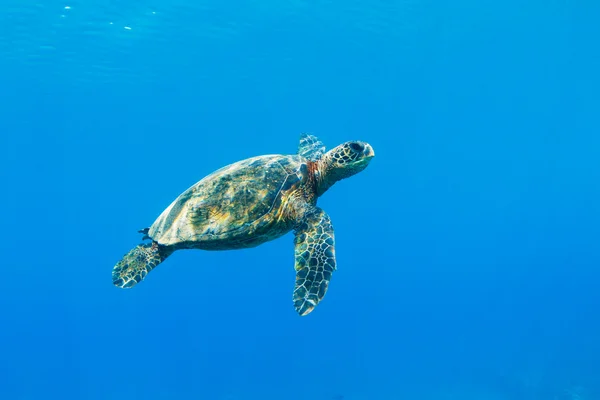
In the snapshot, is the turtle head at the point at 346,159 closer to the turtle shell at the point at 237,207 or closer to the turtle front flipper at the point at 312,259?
the turtle shell at the point at 237,207

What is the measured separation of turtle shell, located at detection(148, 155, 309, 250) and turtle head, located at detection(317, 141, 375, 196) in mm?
358

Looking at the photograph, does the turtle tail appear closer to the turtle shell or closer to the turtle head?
the turtle shell

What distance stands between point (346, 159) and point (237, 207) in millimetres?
1642

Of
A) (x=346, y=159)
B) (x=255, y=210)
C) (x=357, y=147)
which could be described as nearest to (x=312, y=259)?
(x=255, y=210)

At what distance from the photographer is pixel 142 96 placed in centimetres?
3872

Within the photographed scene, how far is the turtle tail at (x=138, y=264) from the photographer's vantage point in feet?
20.2

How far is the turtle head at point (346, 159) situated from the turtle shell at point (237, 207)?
0.36 metres

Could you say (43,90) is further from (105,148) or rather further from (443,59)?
(443,59)

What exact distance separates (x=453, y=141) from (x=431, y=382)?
56.4m

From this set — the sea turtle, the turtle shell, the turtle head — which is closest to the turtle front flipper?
the sea turtle

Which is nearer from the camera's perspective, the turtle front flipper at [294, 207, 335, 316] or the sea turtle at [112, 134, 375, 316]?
the turtle front flipper at [294, 207, 335, 316]

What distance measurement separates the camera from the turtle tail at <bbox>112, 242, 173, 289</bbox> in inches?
243

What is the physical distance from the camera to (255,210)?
5551mm

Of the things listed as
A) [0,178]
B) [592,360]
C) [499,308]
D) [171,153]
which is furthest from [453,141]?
[0,178]
